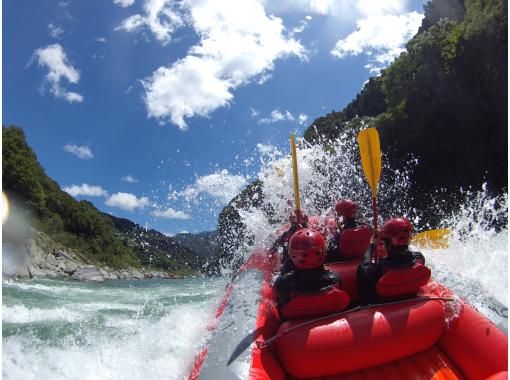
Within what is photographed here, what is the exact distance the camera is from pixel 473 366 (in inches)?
118

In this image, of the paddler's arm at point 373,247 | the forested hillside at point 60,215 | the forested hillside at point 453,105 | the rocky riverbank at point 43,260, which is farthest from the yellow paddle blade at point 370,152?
the forested hillside at point 60,215

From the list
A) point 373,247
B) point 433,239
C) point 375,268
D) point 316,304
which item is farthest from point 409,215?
point 316,304

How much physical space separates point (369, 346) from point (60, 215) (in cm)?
5348

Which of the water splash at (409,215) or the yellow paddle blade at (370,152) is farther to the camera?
the yellow paddle blade at (370,152)

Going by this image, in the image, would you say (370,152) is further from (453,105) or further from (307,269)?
(453,105)

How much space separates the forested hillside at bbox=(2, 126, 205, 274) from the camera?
114ft

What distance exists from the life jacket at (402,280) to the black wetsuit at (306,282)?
1.20ft

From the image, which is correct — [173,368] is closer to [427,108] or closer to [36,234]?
[427,108]

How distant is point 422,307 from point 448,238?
4.24 m

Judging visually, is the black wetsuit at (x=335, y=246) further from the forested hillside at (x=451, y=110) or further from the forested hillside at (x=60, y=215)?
the forested hillside at (x=60, y=215)

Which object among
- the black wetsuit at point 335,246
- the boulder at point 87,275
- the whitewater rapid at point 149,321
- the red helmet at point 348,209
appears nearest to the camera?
the whitewater rapid at point 149,321

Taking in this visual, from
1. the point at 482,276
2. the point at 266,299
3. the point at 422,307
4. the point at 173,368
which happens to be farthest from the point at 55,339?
the point at 482,276

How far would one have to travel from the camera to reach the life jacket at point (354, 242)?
4871 mm

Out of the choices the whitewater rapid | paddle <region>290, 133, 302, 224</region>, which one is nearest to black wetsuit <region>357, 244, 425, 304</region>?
the whitewater rapid
